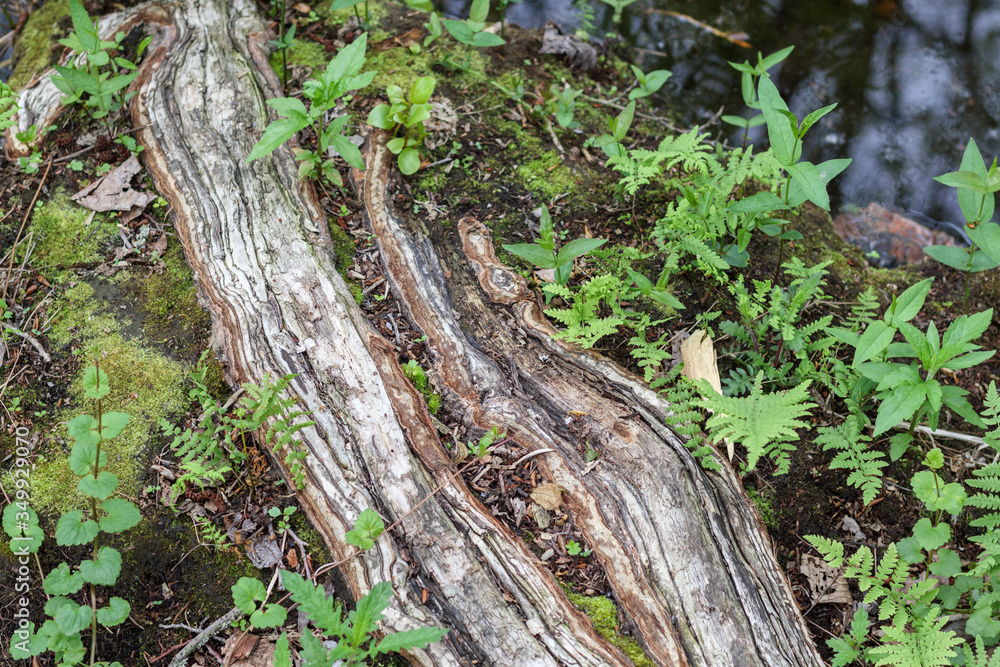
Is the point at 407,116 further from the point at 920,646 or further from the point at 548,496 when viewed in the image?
the point at 920,646

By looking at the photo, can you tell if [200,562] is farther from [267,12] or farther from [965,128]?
[965,128]

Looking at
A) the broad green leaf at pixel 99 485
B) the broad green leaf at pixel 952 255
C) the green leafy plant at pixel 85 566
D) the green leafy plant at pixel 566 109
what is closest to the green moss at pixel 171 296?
the green leafy plant at pixel 85 566

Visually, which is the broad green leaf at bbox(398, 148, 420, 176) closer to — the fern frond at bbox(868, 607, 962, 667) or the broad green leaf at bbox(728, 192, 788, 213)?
the broad green leaf at bbox(728, 192, 788, 213)

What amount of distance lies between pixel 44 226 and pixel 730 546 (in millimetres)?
4261

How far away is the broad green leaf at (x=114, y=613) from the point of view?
2.51 metres

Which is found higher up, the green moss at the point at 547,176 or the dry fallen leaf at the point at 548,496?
the green moss at the point at 547,176

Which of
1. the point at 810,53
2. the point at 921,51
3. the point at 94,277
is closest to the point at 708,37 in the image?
the point at 810,53

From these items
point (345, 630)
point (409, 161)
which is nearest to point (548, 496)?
point (345, 630)

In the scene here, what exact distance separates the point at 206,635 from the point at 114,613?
38 cm

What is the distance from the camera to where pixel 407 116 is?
3846mm

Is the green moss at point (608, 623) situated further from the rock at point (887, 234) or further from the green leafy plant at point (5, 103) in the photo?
Result: the green leafy plant at point (5, 103)

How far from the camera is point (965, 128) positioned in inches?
222

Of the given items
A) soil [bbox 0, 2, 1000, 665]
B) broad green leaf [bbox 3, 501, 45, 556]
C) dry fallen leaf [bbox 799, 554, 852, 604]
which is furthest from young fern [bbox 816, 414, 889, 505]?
broad green leaf [bbox 3, 501, 45, 556]

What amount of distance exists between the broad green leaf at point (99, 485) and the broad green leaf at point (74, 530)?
0.39 ft
